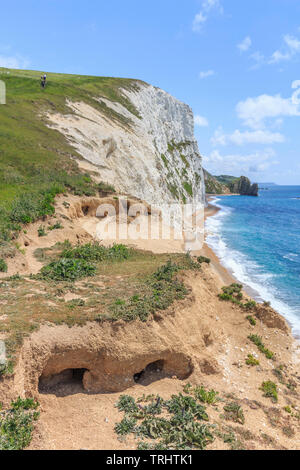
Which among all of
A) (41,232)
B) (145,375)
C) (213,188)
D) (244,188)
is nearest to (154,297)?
(145,375)

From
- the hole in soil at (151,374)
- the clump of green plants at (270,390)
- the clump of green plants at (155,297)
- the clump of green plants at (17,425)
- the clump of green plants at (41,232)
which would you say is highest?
the clump of green plants at (41,232)

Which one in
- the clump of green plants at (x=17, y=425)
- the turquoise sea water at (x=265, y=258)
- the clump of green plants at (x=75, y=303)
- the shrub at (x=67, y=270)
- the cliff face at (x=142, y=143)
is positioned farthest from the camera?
the cliff face at (x=142, y=143)

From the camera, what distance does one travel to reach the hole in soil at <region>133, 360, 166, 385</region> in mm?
12320

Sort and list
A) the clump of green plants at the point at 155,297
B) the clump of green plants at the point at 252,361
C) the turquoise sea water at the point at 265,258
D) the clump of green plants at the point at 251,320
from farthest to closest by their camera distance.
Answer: the turquoise sea water at the point at 265,258
the clump of green plants at the point at 251,320
the clump of green plants at the point at 252,361
the clump of green plants at the point at 155,297

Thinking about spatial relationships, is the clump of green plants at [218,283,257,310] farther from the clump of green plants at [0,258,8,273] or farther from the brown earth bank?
the clump of green plants at [0,258,8,273]

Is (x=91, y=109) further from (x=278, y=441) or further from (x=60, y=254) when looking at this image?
(x=278, y=441)

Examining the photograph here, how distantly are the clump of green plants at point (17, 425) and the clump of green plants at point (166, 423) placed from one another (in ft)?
8.82

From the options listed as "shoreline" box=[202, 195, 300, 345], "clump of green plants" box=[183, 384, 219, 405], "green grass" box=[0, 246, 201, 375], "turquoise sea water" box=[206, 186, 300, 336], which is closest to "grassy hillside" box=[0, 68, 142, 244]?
"green grass" box=[0, 246, 201, 375]

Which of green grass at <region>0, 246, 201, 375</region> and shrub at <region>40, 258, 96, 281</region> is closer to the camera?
green grass at <region>0, 246, 201, 375</region>

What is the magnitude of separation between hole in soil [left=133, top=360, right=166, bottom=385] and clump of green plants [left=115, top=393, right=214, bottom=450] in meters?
1.15

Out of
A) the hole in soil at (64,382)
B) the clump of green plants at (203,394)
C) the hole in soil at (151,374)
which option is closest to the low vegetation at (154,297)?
the hole in soil at (151,374)

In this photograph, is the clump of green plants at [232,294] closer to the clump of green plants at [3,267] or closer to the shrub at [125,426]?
the shrub at [125,426]

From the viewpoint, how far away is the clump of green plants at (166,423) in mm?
8969

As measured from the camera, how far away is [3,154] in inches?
1176
